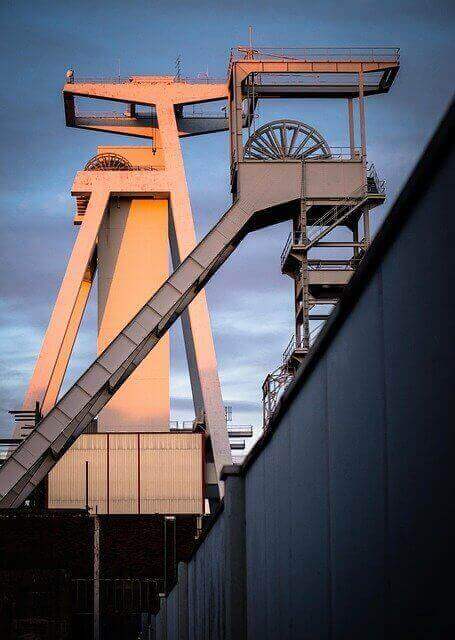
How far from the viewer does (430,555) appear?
114 inches

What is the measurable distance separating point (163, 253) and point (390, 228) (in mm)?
41645

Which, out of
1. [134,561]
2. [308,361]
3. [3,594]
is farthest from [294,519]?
[134,561]

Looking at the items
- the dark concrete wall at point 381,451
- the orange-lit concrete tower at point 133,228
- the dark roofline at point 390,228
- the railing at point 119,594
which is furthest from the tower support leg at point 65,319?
the dark roofline at point 390,228

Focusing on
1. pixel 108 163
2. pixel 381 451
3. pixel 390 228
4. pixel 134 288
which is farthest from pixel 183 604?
pixel 108 163

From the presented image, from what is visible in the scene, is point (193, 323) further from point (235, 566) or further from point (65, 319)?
point (235, 566)

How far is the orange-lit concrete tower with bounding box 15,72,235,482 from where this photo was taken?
43.2 meters

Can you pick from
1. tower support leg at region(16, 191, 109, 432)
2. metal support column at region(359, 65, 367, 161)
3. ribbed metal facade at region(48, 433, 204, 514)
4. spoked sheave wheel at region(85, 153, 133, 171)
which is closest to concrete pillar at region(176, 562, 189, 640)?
metal support column at region(359, 65, 367, 161)

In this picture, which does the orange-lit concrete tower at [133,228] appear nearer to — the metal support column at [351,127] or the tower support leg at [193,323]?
the tower support leg at [193,323]

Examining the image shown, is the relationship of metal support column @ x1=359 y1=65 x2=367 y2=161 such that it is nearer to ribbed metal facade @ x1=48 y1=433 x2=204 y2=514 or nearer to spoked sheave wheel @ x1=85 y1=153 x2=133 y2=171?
ribbed metal facade @ x1=48 y1=433 x2=204 y2=514

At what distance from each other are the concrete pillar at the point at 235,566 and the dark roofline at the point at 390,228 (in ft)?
8.71

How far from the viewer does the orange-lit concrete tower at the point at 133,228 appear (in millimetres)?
43156

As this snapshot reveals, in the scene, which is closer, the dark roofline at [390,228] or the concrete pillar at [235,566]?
the dark roofline at [390,228]

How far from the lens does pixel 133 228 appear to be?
148 ft

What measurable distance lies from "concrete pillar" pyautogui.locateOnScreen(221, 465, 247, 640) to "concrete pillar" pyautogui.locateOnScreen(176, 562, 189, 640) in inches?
264
